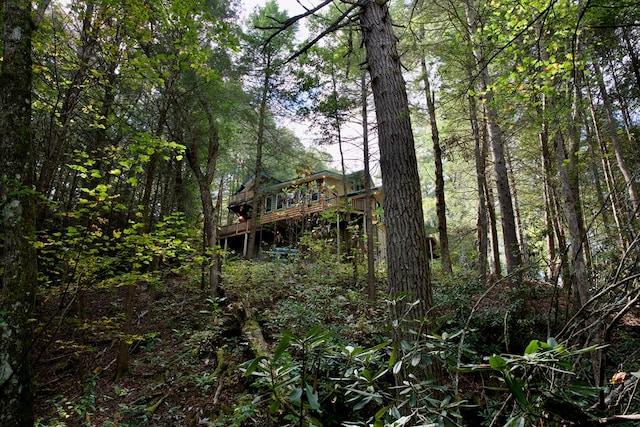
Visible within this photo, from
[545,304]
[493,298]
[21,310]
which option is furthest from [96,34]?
[545,304]

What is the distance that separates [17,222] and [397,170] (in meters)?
4.33

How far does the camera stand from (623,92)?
8430 mm

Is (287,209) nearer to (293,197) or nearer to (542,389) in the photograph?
(293,197)

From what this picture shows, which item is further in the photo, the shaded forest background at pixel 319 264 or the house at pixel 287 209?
the house at pixel 287 209

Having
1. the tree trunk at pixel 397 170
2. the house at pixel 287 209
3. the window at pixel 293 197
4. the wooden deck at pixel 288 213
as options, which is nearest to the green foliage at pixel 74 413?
the tree trunk at pixel 397 170

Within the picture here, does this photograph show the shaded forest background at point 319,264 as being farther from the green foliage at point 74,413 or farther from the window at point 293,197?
the window at point 293,197

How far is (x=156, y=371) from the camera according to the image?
5.86m

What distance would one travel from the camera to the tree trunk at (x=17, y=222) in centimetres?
329

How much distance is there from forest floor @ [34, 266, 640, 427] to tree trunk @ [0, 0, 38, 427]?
1.15ft

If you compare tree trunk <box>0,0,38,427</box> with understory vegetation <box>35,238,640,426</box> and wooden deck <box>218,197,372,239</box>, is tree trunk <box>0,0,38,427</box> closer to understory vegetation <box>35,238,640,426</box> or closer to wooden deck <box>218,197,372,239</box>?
understory vegetation <box>35,238,640,426</box>

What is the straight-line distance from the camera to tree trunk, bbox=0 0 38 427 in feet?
10.8

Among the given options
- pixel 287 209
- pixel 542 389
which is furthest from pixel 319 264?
pixel 542 389

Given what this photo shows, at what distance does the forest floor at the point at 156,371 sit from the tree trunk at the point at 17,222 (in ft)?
1.15

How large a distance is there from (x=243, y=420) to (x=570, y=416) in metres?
3.92
